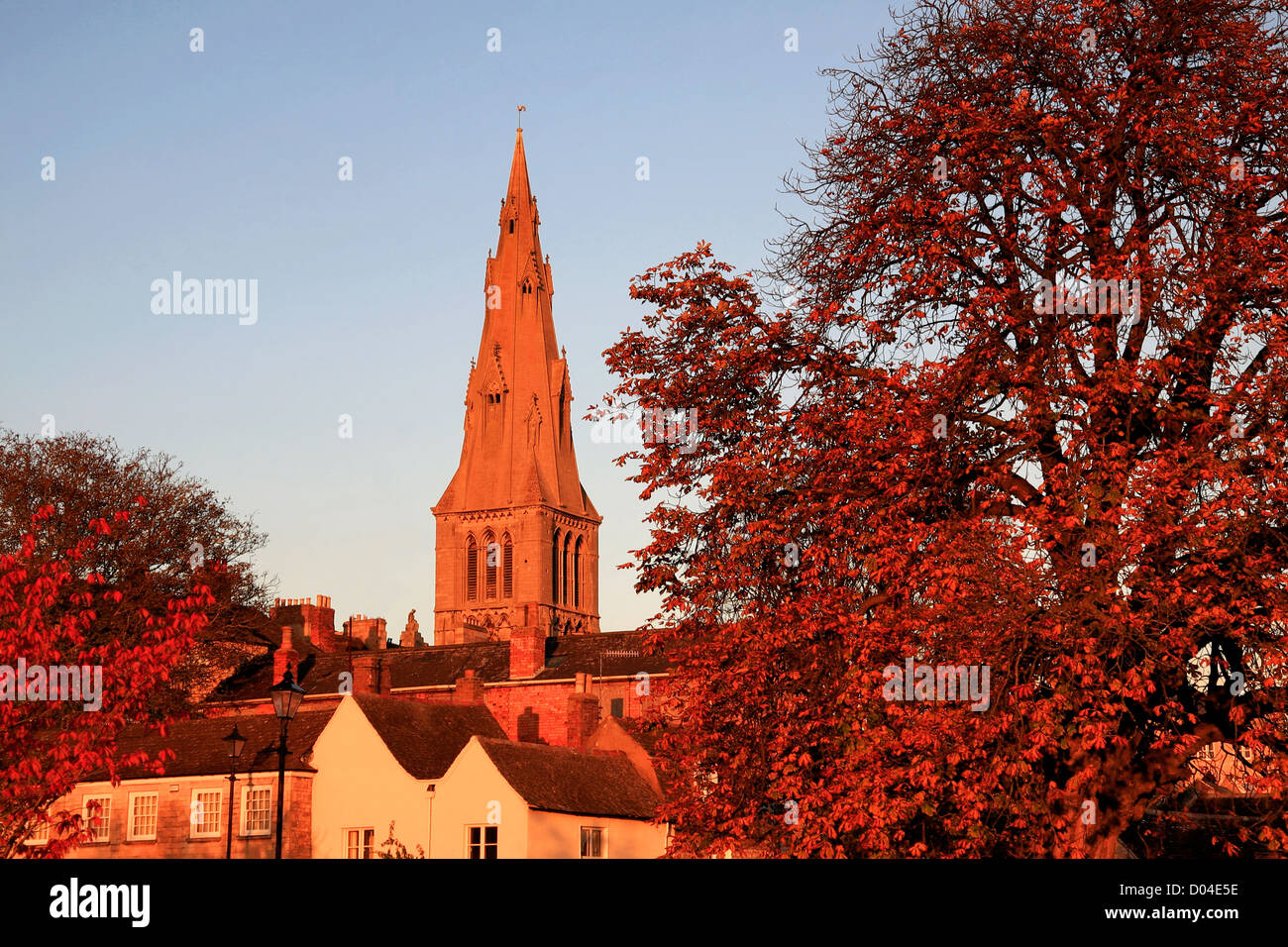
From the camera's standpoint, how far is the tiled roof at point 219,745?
4959cm

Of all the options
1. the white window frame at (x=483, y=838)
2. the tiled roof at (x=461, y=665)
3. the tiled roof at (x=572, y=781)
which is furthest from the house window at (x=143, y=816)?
the tiled roof at (x=461, y=665)

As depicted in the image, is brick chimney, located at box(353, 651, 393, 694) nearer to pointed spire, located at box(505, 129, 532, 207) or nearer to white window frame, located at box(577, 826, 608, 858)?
white window frame, located at box(577, 826, 608, 858)

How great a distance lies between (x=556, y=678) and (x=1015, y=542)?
193 ft

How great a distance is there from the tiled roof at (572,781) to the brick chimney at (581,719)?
3807 millimetres

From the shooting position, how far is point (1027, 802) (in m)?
19.4

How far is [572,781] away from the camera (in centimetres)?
4866

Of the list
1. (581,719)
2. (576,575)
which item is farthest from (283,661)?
(576,575)

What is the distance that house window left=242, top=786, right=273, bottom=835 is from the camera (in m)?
48.2

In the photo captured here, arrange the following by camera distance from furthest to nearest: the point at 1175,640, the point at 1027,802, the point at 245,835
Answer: the point at 245,835 → the point at 1027,802 → the point at 1175,640

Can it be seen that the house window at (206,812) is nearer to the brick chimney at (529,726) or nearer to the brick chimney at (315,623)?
the brick chimney at (529,726)
